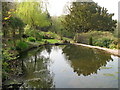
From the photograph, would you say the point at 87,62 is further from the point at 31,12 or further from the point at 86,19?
the point at 31,12

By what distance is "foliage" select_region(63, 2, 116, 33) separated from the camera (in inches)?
1029

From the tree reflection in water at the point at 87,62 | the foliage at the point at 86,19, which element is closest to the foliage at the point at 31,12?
the foliage at the point at 86,19

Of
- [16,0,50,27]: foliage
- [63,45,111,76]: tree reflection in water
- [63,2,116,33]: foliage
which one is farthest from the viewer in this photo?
[63,2,116,33]: foliage

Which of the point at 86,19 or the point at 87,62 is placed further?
the point at 86,19

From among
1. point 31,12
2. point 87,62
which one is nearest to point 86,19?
point 31,12

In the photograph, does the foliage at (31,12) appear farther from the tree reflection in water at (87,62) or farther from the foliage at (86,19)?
the tree reflection in water at (87,62)

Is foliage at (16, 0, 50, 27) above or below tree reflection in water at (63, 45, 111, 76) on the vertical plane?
above

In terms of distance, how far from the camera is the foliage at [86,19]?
26144mm

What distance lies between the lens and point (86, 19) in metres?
26.5

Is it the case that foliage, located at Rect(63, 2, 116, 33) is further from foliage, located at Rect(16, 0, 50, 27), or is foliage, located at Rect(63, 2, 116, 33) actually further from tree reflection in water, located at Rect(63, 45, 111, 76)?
tree reflection in water, located at Rect(63, 45, 111, 76)

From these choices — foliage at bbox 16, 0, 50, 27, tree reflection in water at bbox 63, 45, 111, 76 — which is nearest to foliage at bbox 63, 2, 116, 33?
foliage at bbox 16, 0, 50, 27

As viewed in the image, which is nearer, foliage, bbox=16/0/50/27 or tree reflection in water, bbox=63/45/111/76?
tree reflection in water, bbox=63/45/111/76

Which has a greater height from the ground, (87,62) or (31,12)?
(31,12)

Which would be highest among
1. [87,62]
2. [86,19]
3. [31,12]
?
[31,12]
